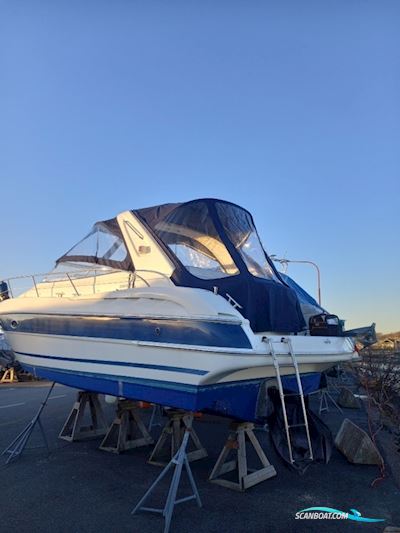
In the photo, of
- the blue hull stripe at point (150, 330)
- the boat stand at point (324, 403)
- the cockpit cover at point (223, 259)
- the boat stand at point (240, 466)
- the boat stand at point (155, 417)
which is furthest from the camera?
the boat stand at point (324, 403)

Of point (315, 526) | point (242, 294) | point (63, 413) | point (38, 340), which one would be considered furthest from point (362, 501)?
point (63, 413)

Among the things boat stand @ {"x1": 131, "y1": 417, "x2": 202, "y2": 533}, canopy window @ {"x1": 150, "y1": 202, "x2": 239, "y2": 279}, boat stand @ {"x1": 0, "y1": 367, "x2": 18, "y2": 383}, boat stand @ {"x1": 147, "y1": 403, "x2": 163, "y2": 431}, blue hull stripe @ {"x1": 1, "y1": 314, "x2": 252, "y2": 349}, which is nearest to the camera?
boat stand @ {"x1": 131, "y1": 417, "x2": 202, "y2": 533}

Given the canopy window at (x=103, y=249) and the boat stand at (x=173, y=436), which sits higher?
the canopy window at (x=103, y=249)

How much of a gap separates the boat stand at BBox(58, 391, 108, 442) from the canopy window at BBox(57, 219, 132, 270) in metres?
2.45

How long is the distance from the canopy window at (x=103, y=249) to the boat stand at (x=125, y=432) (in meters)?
2.33

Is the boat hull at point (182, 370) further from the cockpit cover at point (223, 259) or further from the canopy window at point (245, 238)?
the canopy window at point (245, 238)

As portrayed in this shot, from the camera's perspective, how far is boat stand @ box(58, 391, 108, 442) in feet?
24.7

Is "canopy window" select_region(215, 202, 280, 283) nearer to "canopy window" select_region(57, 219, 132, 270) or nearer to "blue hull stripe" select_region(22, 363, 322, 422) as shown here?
"canopy window" select_region(57, 219, 132, 270)

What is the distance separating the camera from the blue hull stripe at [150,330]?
454 cm

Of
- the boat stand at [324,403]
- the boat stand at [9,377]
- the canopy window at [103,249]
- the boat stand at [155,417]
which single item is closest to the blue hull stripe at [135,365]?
the canopy window at [103,249]

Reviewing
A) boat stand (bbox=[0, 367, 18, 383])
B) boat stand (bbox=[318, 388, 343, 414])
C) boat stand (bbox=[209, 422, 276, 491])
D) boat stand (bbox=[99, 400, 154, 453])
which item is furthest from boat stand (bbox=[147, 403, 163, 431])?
A: boat stand (bbox=[0, 367, 18, 383])

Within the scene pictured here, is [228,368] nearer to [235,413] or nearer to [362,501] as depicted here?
[235,413]

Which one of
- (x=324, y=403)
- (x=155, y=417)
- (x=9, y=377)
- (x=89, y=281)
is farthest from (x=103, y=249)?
(x=9, y=377)

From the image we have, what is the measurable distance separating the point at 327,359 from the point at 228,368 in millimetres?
1959
